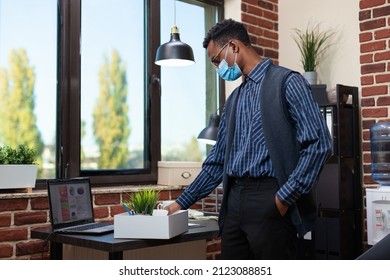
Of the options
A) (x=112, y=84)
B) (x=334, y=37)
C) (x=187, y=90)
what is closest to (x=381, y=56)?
(x=334, y=37)

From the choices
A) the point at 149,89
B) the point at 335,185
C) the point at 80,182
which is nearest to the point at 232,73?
the point at 80,182

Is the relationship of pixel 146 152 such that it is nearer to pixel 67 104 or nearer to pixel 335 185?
pixel 67 104

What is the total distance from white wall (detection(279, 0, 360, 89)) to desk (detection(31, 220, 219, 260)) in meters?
1.98

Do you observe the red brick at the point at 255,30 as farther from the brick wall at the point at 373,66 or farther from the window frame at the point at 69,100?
the window frame at the point at 69,100

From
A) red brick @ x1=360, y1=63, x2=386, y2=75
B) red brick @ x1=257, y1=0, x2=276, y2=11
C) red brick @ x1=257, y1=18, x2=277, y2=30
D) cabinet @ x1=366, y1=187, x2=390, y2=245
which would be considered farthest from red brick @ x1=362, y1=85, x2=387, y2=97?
red brick @ x1=257, y1=0, x2=276, y2=11

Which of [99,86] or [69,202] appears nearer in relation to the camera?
[69,202]

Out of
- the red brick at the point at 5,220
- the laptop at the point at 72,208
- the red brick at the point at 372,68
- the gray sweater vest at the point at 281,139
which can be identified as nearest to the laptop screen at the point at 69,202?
the laptop at the point at 72,208

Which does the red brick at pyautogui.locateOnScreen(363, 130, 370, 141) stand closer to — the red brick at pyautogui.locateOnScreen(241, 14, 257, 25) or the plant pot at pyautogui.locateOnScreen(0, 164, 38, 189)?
the red brick at pyautogui.locateOnScreen(241, 14, 257, 25)

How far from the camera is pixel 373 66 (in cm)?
384

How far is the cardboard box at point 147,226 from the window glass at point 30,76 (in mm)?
1165

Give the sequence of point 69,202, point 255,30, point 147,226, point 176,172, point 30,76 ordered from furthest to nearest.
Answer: point 255,30
point 176,172
point 30,76
point 69,202
point 147,226

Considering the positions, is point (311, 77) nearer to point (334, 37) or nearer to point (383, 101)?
point (334, 37)

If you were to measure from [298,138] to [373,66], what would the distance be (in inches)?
86.7

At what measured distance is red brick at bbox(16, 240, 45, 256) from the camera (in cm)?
287
